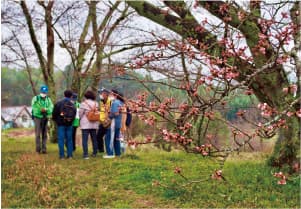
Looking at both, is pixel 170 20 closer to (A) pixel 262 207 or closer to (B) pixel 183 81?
(A) pixel 262 207

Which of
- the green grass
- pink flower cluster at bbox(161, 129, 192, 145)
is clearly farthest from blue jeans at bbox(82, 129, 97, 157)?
pink flower cluster at bbox(161, 129, 192, 145)

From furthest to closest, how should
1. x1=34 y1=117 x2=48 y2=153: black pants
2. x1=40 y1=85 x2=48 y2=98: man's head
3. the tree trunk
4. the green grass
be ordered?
1. x1=34 y1=117 x2=48 y2=153: black pants
2. x1=40 y1=85 x2=48 y2=98: man's head
3. the tree trunk
4. the green grass

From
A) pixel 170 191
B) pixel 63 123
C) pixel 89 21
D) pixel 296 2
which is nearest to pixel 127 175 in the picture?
pixel 170 191

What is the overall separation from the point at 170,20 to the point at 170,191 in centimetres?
283

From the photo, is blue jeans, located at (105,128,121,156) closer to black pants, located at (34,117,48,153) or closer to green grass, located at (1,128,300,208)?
green grass, located at (1,128,300,208)

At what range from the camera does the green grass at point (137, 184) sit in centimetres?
650

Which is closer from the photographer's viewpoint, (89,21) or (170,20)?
(170,20)

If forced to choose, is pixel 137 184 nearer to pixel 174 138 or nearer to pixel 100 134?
pixel 100 134

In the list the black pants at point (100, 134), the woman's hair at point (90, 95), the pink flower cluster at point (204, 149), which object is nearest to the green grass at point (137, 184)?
the black pants at point (100, 134)

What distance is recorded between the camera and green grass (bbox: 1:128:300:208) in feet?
21.3

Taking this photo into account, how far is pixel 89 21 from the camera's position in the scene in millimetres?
13344

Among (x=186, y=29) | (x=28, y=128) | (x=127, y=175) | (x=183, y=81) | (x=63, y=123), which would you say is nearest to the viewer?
(x=183, y=81)

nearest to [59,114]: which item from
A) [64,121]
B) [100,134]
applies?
[64,121]

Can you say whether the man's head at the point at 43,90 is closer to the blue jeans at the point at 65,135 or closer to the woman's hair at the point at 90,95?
the blue jeans at the point at 65,135
